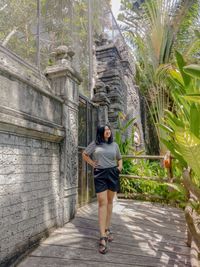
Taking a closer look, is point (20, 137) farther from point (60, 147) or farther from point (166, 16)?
point (166, 16)

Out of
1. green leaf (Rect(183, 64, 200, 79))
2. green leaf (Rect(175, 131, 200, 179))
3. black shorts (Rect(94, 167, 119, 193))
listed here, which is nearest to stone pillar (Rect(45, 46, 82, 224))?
black shorts (Rect(94, 167, 119, 193))

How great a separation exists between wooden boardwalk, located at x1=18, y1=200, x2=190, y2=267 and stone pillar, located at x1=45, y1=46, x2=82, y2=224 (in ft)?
1.09

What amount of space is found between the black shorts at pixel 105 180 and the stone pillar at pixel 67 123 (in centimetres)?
67

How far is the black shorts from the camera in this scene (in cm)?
273

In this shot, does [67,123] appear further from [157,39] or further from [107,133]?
[157,39]

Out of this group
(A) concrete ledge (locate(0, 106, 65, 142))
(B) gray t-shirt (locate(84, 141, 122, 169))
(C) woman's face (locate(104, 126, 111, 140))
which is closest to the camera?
(A) concrete ledge (locate(0, 106, 65, 142))

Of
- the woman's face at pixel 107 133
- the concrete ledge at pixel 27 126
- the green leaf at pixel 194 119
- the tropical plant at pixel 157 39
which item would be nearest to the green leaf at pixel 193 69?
the green leaf at pixel 194 119

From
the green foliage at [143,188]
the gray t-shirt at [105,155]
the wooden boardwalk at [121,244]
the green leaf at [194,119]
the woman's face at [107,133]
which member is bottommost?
the wooden boardwalk at [121,244]

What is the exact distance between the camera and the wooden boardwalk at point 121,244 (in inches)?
90.2

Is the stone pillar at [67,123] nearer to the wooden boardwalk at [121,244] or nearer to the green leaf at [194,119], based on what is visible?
the wooden boardwalk at [121,244]

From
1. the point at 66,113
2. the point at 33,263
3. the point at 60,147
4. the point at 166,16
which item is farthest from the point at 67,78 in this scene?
the point at 166,16

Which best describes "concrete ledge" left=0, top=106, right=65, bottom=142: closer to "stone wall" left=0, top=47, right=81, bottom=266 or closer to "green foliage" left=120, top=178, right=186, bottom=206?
"stone wall" left=0, top=47, right=81, bottom=266

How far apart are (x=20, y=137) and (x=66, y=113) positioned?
114cm

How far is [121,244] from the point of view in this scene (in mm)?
2715
